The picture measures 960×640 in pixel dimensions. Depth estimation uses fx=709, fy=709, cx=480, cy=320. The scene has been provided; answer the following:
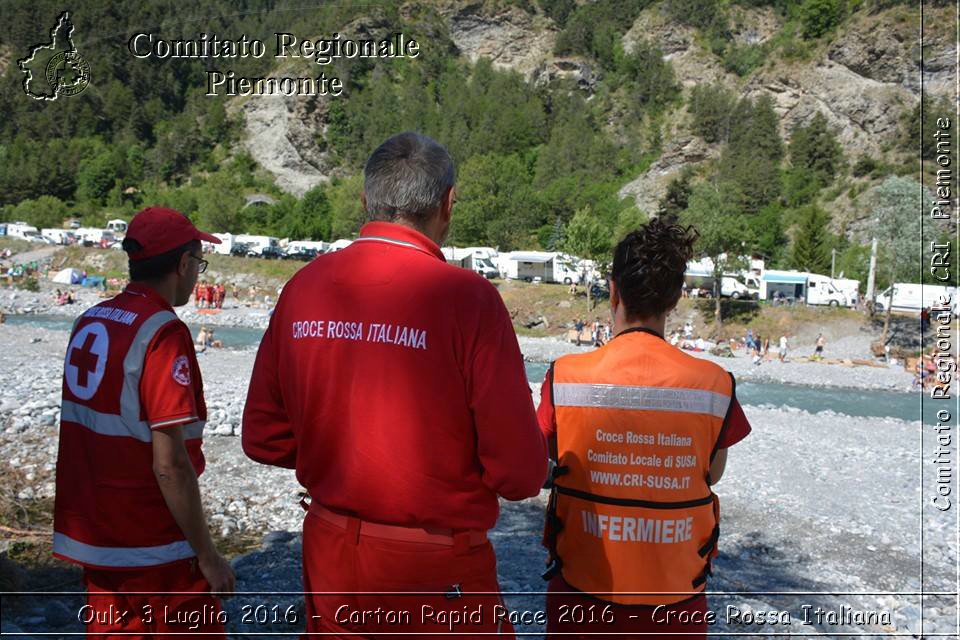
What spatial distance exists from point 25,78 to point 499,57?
7776 centimetres

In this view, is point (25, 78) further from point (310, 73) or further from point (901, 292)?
point (901, 292)

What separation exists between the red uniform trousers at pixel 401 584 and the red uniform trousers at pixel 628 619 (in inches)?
18.2

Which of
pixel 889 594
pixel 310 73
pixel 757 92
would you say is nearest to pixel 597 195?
pixel 757 92

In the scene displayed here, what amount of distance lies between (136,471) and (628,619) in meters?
1.90

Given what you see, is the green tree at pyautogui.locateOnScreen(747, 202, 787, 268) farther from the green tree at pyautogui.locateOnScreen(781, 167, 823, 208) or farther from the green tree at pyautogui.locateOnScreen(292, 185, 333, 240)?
the green tree at pyautogui.locateOnScreen(292, 185, 333, 240)

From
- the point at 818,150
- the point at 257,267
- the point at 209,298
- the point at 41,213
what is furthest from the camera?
the point at 41,213

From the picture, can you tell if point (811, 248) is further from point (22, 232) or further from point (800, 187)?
point (22, 232)

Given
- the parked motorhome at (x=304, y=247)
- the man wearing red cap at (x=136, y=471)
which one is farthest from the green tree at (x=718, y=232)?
the man wearing red cap at (x=136, y=471)

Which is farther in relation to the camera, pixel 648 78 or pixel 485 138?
pixel 648 78

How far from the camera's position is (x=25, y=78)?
101875 mm

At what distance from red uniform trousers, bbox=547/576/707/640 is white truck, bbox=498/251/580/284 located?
50567 millimetres

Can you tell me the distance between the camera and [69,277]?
5566 cm

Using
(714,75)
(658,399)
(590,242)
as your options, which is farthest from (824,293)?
(714,75)

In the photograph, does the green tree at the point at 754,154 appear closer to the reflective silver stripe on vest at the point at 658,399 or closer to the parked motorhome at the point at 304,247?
the parked motorhome at the point at 304,247
